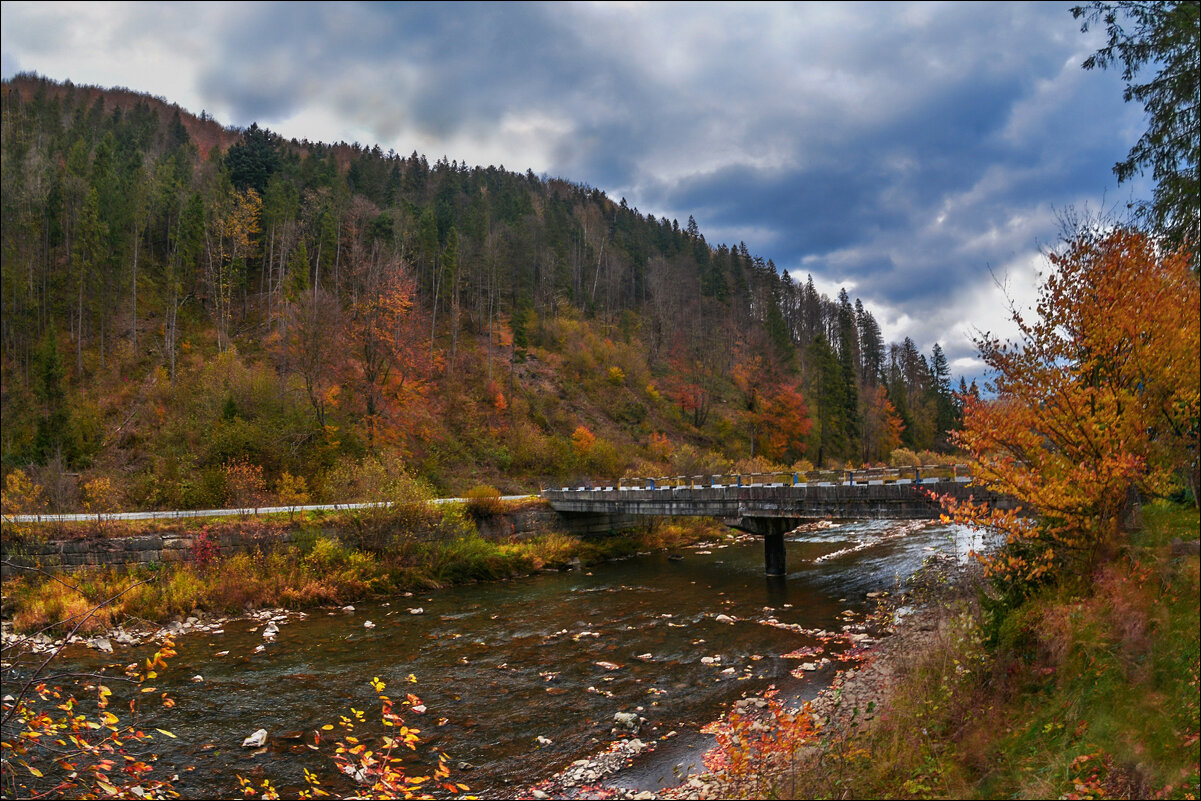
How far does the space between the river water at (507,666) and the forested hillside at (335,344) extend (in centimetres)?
1095

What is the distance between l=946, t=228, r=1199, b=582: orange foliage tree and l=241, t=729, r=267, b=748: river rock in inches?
496

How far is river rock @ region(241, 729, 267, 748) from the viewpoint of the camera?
11320 mm

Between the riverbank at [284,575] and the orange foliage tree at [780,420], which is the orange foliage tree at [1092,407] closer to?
the riverbank at [284,575]

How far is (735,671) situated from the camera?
1438cm

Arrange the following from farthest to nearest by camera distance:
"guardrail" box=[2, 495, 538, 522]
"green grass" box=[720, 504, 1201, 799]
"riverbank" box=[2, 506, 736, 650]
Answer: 1. "guardrail" box=[2, 495, 538, 522]
2. "riverbank" box=[2, 506, 736, 650]
3. "green grass" box=[720, 504, 1201, 799]

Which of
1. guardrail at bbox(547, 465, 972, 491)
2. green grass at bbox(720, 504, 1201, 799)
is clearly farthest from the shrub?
green grass at bbox(720, 504, 1201, 799)

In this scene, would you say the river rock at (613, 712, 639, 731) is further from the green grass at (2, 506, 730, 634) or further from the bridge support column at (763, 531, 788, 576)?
the bridge support column at (763, 531, 788, 576)

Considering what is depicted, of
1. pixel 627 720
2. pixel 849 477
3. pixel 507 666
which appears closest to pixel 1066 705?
pixel 627 720

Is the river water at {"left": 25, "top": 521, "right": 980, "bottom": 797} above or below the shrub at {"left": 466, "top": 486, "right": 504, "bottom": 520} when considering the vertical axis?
below

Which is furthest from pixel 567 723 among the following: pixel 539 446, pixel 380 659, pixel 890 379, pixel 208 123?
pixel 208 123

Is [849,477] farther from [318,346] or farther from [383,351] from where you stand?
[318,346]

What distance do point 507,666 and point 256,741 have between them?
19.2 feet

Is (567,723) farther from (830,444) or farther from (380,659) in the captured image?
(830,444)

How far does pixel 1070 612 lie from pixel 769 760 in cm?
445
